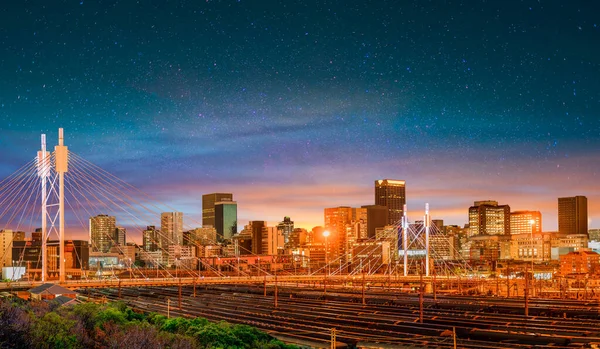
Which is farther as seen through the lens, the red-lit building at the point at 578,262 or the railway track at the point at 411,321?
the red-lit building at the point at 578,262

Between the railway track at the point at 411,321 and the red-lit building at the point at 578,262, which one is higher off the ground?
the railway track at the point at 411,321

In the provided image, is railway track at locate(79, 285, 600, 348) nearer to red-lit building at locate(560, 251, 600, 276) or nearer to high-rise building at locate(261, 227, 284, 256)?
red-lit building at locate(560, 251, 600, 276)

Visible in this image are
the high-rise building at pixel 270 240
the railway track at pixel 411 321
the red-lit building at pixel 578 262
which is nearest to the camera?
the railway track at pixel 411 321

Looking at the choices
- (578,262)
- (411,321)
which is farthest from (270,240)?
(411,321)

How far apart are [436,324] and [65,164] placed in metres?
30.8

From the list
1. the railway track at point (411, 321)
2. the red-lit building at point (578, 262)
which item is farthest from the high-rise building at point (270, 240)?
the railway track at point (411, 321)

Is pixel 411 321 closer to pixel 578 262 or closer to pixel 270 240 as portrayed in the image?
pixel 578 262

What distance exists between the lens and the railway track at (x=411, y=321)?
101 ft

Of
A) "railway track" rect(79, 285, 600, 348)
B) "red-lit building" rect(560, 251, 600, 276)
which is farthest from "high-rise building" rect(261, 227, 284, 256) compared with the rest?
"railway track" rect(79, 285, 600, 348)

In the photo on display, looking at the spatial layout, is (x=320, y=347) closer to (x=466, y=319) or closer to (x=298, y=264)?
(x=466, y=319)

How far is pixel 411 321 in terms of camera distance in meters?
39.4

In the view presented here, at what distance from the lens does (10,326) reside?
62.3ft

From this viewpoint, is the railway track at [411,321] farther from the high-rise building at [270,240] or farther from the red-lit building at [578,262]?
the high-rise building at [270,240]

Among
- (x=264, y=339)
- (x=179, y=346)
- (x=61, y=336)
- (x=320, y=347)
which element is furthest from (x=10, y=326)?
(x=320, y=347)
